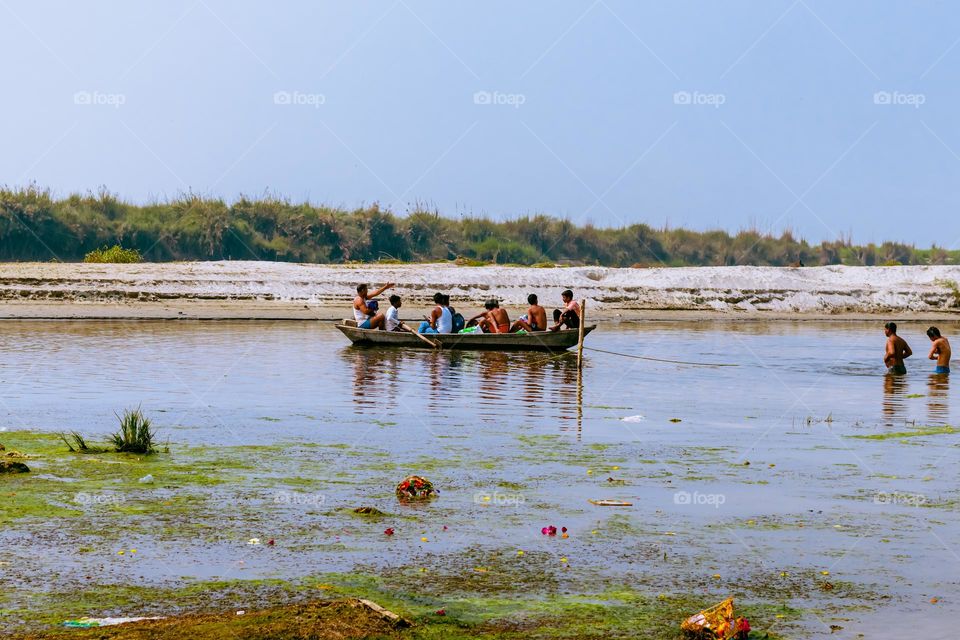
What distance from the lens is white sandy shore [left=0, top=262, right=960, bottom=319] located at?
35.9 m

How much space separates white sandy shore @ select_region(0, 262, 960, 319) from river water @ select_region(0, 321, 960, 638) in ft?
32.8

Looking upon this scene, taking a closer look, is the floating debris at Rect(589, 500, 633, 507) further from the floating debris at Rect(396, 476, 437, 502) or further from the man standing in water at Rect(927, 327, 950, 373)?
the man standing in water at Rect(927, 327, 950, 373)

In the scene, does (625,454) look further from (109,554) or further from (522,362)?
(522,362)

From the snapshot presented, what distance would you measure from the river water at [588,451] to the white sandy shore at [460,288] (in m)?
9.99

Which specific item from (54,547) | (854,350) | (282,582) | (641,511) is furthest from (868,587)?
(854,350)

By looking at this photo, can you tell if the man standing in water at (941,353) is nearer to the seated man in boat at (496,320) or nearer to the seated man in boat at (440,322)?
the seated man in boat at (496,320)

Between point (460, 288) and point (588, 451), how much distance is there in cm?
2846

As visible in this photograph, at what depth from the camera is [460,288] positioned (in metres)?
40.6

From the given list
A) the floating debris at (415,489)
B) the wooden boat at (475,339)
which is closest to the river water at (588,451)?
the floating debris at (415,489)

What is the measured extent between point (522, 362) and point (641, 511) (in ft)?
48.4

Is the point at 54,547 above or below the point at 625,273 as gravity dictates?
below

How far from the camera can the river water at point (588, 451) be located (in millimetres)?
7617

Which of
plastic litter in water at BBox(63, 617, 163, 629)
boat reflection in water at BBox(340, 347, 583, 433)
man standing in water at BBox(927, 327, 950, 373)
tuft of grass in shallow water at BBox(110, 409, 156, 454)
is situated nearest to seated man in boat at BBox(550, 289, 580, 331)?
boat reflection in water at BBox(340, 347, 583, 433)

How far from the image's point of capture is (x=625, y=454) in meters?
12.2
